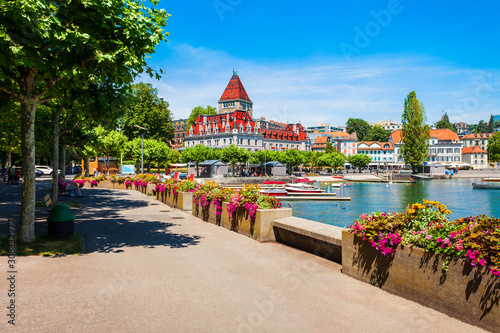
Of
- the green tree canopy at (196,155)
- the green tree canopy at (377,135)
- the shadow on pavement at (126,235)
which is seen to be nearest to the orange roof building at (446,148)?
the green tree canopy at (377,135)

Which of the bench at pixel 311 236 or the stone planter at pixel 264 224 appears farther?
the stone planter at pixel 264 224

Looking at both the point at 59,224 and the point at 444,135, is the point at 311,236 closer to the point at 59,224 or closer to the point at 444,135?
the point at 59,224

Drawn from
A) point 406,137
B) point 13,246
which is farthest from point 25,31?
point 406,137

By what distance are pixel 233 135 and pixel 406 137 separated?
49.6 m

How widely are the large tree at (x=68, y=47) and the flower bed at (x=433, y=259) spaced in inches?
245

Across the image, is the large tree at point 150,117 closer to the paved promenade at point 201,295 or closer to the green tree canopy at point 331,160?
the green tree canopy at point 331,160

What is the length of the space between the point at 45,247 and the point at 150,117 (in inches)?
2879

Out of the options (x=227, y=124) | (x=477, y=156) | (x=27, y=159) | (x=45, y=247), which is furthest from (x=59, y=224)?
(x=477, y=156)

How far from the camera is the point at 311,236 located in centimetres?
834

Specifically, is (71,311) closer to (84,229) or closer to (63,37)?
(63,37)

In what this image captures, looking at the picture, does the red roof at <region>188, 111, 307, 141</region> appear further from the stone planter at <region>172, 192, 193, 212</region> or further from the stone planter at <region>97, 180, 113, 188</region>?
the stone planter at <region>172, 192, 193, 212</region>

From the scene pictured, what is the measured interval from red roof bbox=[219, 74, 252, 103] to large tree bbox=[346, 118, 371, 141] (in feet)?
247

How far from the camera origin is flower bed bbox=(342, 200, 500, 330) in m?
4.56

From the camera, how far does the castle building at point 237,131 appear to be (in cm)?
11475
